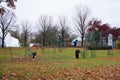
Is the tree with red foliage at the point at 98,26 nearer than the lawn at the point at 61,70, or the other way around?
the lawn at the point at 61,70

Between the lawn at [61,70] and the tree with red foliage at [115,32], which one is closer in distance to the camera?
the lawn at [61,70]

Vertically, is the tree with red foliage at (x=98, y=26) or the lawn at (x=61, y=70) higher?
the tree with red foliage at (x=98, y=26)

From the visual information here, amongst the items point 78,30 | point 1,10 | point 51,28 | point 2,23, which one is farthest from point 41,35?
point 1,10

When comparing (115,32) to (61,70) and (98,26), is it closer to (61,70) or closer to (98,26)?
(98,26)

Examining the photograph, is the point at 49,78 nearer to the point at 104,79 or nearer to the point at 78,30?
the point at 104,79

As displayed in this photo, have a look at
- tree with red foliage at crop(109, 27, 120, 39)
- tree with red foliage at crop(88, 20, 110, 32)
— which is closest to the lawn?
tree with red foliage at crop(88, 20, 110, 32)

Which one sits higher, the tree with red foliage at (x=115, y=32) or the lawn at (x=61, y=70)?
the tree with red foliage at (x=115, y=32)

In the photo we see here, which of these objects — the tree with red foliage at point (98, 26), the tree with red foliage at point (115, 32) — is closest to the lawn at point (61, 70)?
the tree with red foliage at point (98, 26)

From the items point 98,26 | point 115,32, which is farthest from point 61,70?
point 115,32

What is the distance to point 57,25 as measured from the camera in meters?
115

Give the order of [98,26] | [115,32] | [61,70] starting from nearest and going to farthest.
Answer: [61,70]
[98,26]
[115,32]

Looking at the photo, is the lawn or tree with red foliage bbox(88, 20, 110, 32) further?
tree with red foliage bbox(88, 20, 110, 32)

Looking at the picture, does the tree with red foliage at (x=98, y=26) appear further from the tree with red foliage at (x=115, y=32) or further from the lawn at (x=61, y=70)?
the lawn at (x=61, y=70)

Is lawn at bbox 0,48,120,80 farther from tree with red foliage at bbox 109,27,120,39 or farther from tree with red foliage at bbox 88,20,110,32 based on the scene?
tree with red foliage at bbox 109,27,120,39
